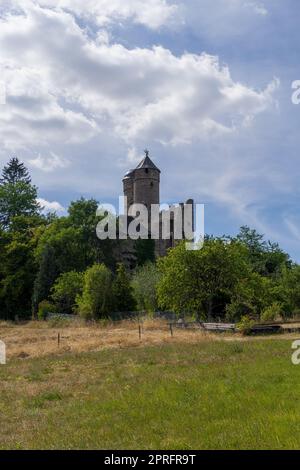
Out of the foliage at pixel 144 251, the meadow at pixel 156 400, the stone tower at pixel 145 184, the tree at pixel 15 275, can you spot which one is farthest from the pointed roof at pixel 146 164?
the meadow at pixel 156 400

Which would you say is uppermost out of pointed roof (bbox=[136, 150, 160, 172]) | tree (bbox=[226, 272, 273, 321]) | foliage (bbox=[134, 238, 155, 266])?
pointed roof (bbox=[136, 150, 160, 172])

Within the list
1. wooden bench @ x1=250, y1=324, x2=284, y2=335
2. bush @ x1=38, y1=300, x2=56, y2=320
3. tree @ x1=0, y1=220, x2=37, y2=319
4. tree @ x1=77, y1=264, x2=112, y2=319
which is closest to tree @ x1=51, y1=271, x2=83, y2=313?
bush @ x1=38, y1=300, x2=56, y2=320

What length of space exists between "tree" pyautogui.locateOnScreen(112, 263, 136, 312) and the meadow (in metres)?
22.8

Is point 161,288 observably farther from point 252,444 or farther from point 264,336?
point 252,444

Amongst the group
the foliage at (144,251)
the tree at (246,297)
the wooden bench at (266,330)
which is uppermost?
the foliage at (144,251)

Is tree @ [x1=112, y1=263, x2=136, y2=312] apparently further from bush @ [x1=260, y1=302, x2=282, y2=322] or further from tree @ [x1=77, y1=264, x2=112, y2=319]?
bush @ [x1=260, y1=302, x2=282, y2=322]

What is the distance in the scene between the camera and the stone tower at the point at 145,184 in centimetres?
8200

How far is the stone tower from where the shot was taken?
8200 cm

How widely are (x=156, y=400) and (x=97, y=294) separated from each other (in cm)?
3214

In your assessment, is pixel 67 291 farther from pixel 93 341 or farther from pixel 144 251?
pixel 93 341

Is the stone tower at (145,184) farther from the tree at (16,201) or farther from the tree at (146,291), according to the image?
the tree at (146,291)

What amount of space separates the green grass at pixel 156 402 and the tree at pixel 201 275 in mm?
16148
